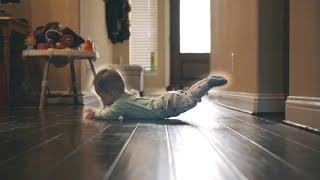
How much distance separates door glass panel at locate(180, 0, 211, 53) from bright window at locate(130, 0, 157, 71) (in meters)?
0.47

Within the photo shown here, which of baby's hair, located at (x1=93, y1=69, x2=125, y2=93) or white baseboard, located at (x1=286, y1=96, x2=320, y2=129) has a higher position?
baby's hair, located at (x1=93, y1=69, x2=125, y2=93)

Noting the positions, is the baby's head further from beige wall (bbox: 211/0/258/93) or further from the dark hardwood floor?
beige wall (bbox: 211/0/258/93)

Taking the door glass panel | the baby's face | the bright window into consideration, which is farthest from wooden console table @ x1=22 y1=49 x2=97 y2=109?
the door glass panel

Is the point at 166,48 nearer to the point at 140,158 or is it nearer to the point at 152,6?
the point at 152,6

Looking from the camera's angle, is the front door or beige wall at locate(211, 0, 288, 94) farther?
the front door

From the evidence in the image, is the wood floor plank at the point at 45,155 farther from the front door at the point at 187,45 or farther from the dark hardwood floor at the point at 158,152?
the front door at the point at 187,45

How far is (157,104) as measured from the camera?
8.00 ft

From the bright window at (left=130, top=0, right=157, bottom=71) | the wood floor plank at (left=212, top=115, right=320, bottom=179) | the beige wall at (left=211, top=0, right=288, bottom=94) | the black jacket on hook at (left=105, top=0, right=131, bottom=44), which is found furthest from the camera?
the bright window at (left=130, top=0, right=157, bottom=71)

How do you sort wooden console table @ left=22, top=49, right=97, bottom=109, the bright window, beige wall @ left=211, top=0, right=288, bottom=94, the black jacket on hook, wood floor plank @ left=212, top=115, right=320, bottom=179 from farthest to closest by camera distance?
the bright window → the black jacket on hook → wooden console table @ left=22, top=49, right=97, bottom=109 → beige wall @ left=211, top=0, right=288, bottom=94 → wood floor plank @ left=212, top=115, right=320, bottom=179

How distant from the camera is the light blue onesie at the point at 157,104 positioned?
242cm

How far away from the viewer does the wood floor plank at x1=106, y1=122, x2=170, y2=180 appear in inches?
38.3

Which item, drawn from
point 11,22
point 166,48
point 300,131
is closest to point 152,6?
point 166,48

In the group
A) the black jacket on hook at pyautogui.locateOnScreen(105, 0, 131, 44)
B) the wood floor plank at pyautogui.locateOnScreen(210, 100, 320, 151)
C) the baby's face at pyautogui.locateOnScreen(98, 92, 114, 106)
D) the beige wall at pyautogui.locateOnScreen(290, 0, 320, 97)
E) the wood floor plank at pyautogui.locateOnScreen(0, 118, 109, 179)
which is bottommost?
the wood floor plank at pyautogui.locateOnScreen(210, 100, 320, 151)

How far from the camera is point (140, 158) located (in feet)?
3.93
